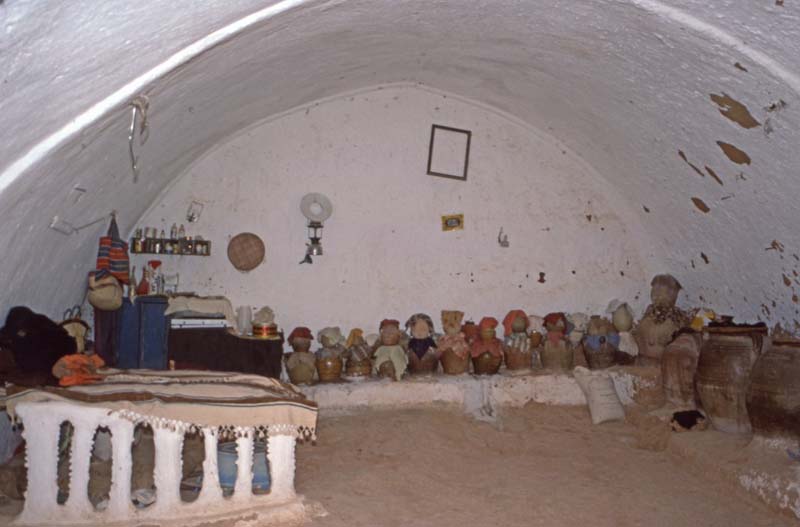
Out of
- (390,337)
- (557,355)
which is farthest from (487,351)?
(390,337)

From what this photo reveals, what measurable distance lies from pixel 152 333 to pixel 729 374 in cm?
402

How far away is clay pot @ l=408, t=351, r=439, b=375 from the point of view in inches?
225

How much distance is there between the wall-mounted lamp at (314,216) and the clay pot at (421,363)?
120 centimetres

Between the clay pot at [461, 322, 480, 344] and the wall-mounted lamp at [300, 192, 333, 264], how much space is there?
141cm

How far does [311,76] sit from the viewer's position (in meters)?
4.93

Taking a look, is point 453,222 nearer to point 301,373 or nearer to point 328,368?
point 328,368

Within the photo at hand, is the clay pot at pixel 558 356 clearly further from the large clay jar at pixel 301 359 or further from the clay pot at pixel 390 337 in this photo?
the large clay jar at pixel 301 359

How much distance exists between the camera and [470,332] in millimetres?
5898

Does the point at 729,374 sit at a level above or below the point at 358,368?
above

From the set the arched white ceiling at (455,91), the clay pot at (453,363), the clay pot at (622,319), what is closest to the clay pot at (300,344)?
the clay pot at (453,363)

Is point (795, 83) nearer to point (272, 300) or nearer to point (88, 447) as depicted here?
point (88, 447)

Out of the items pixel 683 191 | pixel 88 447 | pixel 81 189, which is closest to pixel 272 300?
pixel 81 189

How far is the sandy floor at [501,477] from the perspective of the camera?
12.0 feet

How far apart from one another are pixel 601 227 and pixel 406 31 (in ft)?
9.91
